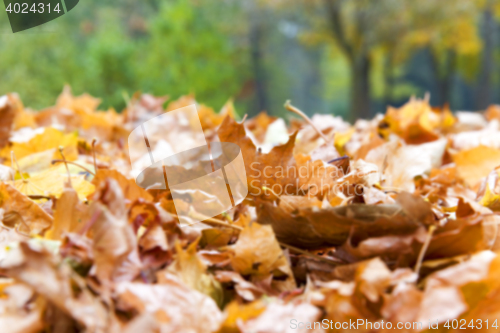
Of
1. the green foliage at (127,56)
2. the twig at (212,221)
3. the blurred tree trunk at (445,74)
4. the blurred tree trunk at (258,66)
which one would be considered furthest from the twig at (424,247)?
the blurred tree trunk at (445,74)

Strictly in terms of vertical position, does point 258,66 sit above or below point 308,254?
below

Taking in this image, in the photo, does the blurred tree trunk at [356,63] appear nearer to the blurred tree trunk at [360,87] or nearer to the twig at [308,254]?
the blurred tree trunk at [360,87]

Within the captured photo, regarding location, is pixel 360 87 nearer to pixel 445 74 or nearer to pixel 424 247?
pixel 445 74

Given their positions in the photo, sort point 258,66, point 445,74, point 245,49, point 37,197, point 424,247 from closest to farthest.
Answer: point 424,247
point 37,197
point 445,74
point 245,49
point 258,66

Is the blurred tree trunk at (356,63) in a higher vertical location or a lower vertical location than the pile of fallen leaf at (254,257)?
lower

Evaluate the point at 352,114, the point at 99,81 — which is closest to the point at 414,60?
the point at 352,114

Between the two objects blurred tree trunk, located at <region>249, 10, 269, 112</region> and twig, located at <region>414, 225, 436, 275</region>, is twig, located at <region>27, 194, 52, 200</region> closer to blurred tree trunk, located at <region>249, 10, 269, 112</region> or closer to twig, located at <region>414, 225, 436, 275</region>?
twig, located at <region>414, 225, 436, 275</region>

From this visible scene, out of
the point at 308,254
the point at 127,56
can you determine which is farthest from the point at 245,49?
the point at 308,254

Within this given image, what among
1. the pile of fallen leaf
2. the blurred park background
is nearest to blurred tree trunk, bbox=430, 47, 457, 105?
Result: the blurred park background
